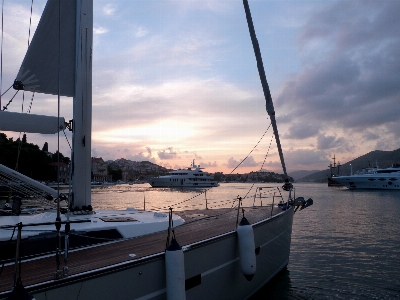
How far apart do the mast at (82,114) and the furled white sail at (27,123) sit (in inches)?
25.4

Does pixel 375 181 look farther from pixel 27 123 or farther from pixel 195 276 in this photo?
→ pixel 27 123

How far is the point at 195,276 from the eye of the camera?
584 cm

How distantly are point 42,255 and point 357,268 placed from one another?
9770mm

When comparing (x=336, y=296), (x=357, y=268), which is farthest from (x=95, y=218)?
(x=357, y=268)

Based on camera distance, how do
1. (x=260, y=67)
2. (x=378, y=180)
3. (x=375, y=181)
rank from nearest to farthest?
(x=260, y=67), (x=378, y=180), (x=375, y=181)

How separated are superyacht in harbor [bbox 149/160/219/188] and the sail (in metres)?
74.9

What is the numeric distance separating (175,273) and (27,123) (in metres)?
3.98

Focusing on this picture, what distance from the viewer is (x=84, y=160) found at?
7.47 m

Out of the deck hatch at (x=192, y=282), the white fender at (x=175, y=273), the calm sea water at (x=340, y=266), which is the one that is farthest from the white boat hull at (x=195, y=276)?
the calm sea water at (x=340, y=266)

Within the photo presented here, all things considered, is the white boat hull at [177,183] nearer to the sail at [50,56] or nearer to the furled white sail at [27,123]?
the sail at [50,56]

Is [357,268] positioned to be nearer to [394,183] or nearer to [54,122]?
[54,122]

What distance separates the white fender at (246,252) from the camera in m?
6.80

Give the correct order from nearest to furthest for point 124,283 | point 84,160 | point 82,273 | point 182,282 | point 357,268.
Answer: point 82,273, point 124,283, point 182,282, point 84,160, point 357,268

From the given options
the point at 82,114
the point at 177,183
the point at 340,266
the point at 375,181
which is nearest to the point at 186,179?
the point at 177,183
